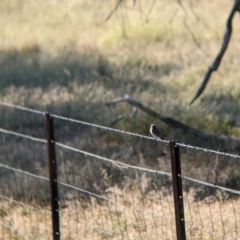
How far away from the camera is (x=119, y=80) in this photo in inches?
557

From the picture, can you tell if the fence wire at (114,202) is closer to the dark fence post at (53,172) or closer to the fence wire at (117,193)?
the fence wire at (117,193)

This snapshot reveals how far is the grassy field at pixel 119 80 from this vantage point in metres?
9.45

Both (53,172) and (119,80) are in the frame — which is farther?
(119,80)

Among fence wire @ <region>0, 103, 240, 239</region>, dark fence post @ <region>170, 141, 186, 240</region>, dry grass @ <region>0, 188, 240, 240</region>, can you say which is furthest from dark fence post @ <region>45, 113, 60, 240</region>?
dark fence post @ <region>170, 141, 186, 240</region>

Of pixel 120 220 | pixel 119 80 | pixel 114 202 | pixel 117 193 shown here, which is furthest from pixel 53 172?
pixel 119 80

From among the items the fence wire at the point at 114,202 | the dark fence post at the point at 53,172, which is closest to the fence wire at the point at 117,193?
the fence wire at the point at 114,202

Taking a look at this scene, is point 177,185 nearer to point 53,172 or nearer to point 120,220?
point 53,172

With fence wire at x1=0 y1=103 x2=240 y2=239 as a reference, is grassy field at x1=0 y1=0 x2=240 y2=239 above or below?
above

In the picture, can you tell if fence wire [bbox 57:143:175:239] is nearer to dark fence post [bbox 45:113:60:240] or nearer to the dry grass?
the dry grass

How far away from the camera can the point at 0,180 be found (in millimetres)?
8492

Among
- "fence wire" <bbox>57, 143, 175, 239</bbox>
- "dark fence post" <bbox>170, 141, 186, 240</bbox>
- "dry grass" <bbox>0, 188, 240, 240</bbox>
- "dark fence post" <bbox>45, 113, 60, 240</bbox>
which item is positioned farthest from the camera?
"fence wire" <bbox>57, 143, 175, 239</bbox>

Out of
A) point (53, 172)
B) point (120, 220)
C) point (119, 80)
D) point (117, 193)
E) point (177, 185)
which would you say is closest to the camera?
point (177, 185)

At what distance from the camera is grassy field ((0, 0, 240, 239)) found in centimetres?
945

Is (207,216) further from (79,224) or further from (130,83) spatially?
(130,83)
